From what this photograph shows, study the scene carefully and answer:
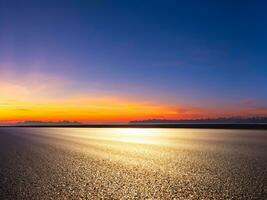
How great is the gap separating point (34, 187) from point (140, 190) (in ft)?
→ 6.70

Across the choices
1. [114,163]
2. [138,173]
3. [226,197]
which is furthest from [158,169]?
[226,197]

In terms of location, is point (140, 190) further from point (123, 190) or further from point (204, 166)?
point (204, 166)

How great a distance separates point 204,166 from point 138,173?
2.21m

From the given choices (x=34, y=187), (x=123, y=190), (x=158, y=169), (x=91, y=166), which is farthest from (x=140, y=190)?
(x=91, y=166)

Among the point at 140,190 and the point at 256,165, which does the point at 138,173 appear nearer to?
the point at 140,190

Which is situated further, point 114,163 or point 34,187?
point 114,163

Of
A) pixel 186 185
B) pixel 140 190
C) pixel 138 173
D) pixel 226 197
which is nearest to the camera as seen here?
pixel 226 197

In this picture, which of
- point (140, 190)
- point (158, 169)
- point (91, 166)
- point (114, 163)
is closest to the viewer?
point (140, 190)

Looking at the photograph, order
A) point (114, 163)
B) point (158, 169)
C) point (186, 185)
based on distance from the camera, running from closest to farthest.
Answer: point (186, 185) → point (158, 169) → point (114, 163)

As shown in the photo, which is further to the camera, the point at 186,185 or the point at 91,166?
the point at 91,166

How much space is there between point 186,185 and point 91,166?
145 inches

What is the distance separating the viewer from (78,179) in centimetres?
730

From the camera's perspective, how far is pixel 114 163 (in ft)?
32.8

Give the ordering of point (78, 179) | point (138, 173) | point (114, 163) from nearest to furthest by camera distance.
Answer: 1. point (78, 179)
2. point (138, 173)
3. point (114, 163)
